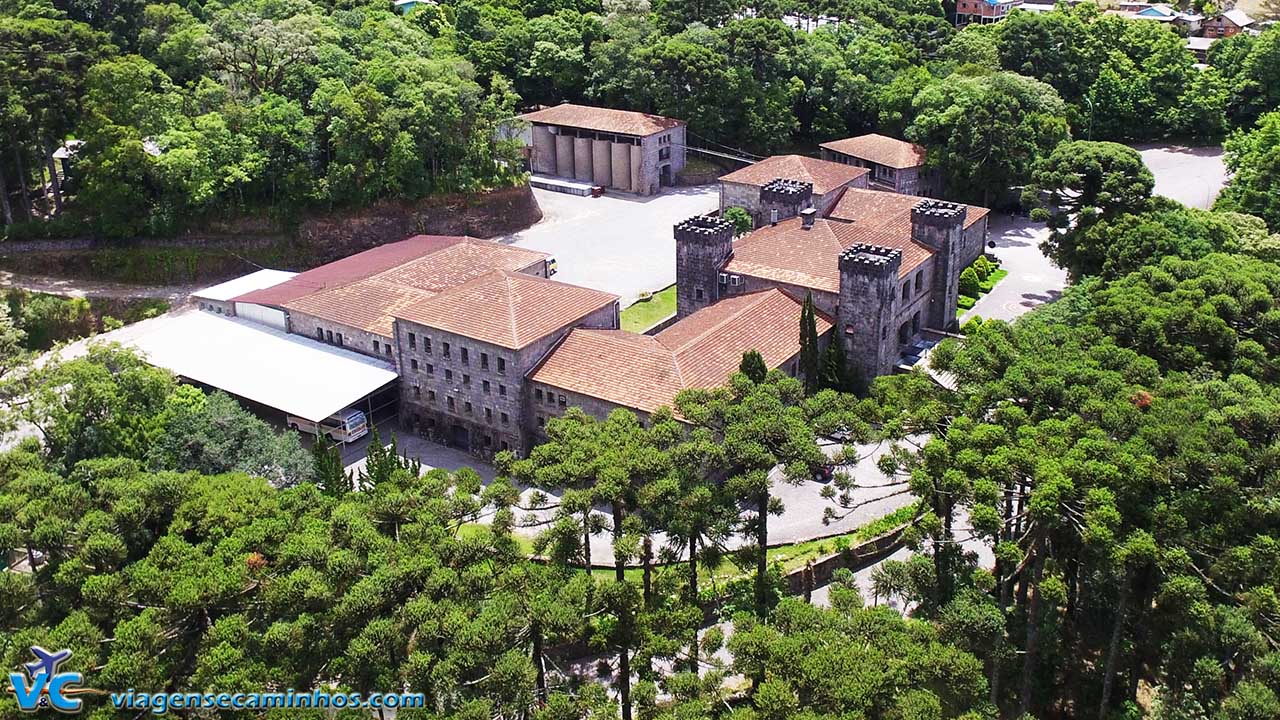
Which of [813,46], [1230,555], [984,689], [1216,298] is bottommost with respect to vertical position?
[984,689]

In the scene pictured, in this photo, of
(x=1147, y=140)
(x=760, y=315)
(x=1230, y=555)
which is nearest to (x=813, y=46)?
(x=1147, y=140)

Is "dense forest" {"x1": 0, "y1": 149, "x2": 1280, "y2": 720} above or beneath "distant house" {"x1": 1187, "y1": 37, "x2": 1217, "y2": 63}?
beneath

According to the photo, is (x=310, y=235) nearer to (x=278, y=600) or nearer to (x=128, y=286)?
(x=128, y=286)

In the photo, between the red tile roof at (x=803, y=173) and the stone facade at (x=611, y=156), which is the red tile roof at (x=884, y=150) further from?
the stone facade at (x=611, y=156)

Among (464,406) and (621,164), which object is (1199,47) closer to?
(621,164)

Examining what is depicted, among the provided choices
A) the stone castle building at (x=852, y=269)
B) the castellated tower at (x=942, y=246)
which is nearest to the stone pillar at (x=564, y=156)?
the stone castle building at (x=852, y=269)

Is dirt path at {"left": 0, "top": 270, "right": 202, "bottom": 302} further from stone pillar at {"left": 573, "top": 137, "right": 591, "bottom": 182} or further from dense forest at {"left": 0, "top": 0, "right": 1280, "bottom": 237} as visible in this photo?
stone pillar at {"left": 573, "top": 137, "right": 591, "bottom": 182}

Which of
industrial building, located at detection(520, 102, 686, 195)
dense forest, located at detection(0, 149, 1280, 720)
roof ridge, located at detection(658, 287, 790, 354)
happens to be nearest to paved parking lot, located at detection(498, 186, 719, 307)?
industrial building, located at detection(520, 102, 686, 195)
